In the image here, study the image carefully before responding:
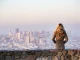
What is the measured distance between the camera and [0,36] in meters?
5.52

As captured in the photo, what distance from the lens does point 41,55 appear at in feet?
14.4

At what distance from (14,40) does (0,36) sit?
46 cm

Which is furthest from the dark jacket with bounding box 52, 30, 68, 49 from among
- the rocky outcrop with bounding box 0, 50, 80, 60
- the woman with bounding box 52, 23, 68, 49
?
the rocky outcrop with bounding box 0, 50, 80, 60

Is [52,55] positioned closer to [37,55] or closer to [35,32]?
[37,55]

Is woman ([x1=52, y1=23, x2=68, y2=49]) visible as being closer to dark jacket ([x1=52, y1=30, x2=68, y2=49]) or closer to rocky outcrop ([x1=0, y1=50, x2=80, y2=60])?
dark jacket ([x1=52, y1=30, x2=68, y2=49])

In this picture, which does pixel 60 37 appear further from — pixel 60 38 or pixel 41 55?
pixel 41 55

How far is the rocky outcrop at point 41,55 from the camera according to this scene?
14.1 feet

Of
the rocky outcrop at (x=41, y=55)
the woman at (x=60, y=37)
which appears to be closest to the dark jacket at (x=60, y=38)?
the woman at (x=60, y=37)

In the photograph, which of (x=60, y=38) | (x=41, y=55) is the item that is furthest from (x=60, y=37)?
(x=41, y=55)

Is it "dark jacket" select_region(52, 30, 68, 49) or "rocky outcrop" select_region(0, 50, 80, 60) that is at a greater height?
"dark jacket" select_region(52, 30, 68, 49)

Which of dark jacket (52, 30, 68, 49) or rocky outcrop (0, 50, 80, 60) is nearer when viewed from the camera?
rocky outcrop (0, 50, 80, 60)

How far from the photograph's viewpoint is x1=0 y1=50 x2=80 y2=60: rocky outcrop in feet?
14.1

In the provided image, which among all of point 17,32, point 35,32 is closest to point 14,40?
point 17,32

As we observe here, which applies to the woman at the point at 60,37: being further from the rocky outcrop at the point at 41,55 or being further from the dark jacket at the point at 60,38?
the rocky outcrop at the point at 41,55
